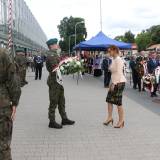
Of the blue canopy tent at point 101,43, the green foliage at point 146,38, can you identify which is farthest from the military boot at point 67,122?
the green foliage at point 146,38

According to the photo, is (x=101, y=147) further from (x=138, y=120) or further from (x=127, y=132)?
(x=138, y=120)

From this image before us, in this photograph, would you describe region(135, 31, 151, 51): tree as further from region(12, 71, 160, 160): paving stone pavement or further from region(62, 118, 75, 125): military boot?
region(62, 118, 75, 125): military boot

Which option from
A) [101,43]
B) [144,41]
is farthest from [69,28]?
[101,43]

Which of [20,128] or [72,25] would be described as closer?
[20,128]

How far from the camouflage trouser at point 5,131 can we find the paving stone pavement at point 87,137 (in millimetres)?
1812

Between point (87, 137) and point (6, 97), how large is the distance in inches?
145

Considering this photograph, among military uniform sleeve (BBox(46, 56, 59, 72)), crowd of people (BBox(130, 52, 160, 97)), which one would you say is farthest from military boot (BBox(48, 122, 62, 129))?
crowd of people (BBox(130, 52, 160, 97))

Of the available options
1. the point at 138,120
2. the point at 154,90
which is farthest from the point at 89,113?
the point at 154,90

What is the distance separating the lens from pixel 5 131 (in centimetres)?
511

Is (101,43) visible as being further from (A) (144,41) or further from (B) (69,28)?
(A) (144,41)

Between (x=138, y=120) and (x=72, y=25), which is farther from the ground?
(x=72, y=25)

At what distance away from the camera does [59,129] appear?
9281mm

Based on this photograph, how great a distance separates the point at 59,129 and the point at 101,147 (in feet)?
6.00

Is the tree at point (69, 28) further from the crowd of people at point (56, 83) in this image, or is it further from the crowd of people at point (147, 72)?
the crowd of people at point (56, 83)
